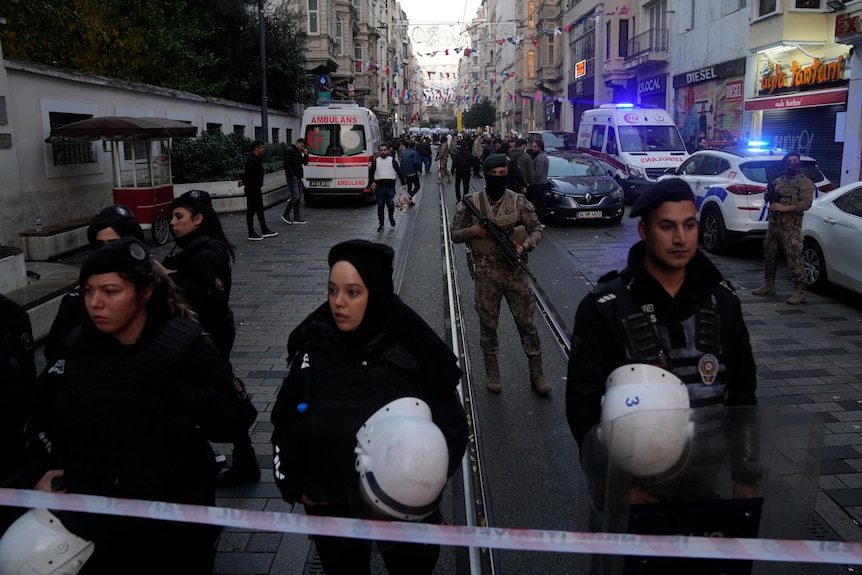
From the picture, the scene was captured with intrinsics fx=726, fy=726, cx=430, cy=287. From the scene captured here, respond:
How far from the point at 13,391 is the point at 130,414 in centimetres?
58

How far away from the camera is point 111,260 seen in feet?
8.21

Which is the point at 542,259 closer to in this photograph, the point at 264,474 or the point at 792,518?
the point at 264,474

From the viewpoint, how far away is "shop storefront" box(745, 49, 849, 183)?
59.6 feet

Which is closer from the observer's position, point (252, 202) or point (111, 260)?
point (111, 260)

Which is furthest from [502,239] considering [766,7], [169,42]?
[169,42]

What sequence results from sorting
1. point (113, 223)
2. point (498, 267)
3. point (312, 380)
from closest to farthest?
point (312, 380) → point (113, 223) → point (498, 267)

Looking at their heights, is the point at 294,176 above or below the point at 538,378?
above

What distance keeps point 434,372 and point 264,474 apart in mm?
2507

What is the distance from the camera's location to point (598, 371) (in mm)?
2439

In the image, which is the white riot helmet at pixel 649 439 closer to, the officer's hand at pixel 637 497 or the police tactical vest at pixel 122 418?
the officer's hand at pixel 637 497

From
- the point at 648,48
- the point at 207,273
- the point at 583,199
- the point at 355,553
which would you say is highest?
the point at 648,48

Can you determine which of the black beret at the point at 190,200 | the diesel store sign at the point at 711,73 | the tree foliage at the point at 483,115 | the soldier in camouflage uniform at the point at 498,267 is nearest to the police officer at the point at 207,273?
the black beret at the point at 190,200

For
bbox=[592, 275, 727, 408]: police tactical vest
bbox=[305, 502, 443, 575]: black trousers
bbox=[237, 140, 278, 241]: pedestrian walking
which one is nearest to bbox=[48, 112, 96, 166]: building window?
bbox=[237, 140, 278, 241]: pedestrian walking

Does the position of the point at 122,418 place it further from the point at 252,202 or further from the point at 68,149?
the point at 68,149
